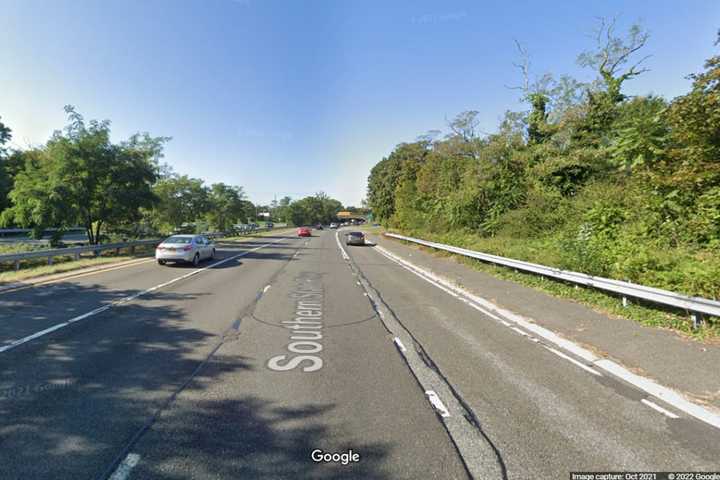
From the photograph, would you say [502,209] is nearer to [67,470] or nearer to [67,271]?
[67,470]

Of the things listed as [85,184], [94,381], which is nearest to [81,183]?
[85,184]

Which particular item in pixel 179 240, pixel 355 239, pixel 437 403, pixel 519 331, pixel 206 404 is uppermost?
pixel 179 240

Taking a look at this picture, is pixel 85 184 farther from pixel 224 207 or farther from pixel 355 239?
pixel 224 207

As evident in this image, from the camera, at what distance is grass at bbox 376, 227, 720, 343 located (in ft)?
17.5

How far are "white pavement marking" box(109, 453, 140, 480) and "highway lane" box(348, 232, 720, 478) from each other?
9.54ft

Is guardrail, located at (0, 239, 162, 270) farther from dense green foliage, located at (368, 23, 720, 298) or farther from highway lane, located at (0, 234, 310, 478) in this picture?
dense green foliage, located at (368, 23, 720, 298)

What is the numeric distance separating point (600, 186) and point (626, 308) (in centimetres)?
734

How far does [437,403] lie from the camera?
11.3 feet

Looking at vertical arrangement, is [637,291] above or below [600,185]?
below

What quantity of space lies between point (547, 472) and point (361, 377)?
2101 mm

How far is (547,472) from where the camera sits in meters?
2.47

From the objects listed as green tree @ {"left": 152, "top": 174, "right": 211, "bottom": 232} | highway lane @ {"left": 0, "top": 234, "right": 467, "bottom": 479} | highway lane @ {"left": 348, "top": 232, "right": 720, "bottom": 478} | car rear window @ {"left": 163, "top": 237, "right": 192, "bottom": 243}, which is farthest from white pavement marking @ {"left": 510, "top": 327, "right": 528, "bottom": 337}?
green tree @ {"left": 152, "top": 174, "right": 211, "bottom": 232}

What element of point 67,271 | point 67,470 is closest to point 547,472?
point 67,470

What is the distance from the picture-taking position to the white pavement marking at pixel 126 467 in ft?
7.55
